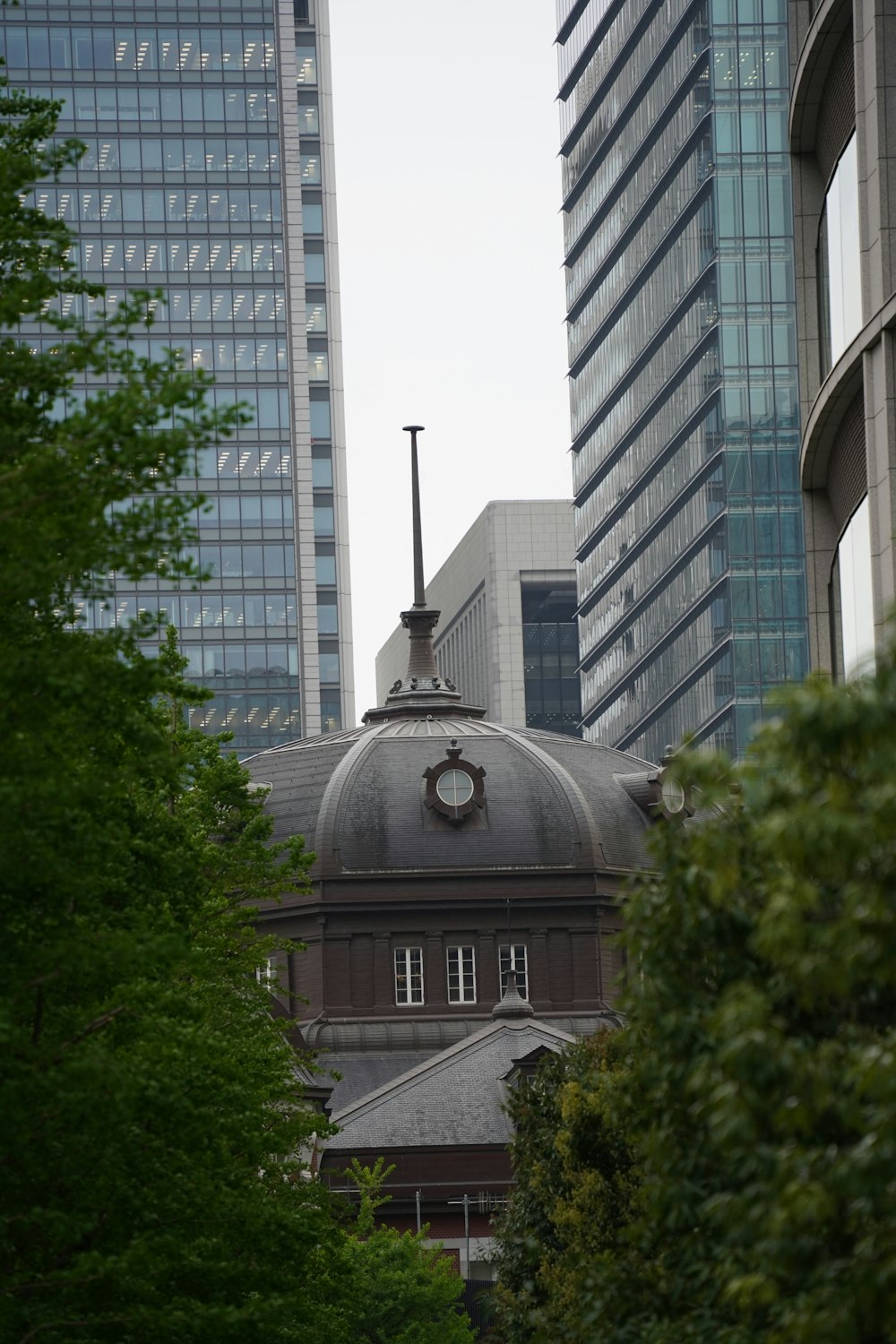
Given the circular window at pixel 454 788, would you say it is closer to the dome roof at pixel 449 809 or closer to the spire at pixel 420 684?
the dome roof at pixel 449 809

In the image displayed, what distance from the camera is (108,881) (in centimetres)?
2392

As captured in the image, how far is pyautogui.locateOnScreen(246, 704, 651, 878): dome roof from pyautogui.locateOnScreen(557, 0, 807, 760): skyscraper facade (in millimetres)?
25451

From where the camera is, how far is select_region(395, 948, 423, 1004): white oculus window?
9538cm

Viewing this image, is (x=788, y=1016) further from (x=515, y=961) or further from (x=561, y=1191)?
(x=515, y=961)

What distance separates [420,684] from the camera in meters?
108

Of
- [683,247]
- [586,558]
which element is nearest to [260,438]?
[586,558]

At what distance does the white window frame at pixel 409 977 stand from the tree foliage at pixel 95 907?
2540 inches

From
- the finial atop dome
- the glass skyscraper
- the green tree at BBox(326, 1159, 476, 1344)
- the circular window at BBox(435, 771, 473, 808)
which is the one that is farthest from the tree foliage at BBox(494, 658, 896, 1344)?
the glass skyscraper

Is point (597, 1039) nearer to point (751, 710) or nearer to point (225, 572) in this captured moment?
point (751, 710)

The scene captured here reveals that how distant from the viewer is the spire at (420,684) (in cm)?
10581

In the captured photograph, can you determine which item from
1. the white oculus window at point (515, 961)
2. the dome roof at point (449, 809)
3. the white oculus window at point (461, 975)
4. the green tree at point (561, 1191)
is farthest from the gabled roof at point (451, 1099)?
the green tree at point (561, 1191)

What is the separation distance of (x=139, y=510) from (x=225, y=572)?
136 m

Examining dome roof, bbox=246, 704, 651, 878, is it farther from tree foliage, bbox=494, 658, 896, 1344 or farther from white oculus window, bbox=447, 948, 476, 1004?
tree foliage, bbox=494, 658, 896, 1344

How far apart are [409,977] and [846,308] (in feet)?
206
